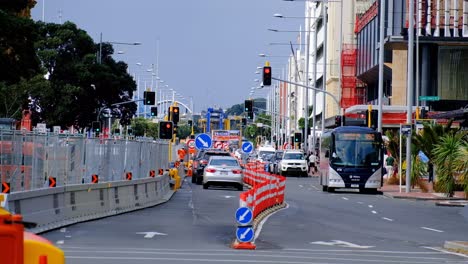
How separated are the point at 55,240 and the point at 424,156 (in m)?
34.4

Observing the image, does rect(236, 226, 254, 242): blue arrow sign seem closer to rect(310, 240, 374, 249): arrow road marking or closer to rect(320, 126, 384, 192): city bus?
rect(310, 240, 374, 249): arrow road marking

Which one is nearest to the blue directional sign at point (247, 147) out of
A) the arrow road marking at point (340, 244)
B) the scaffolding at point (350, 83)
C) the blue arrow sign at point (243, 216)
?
the arrow road marking at point (340, 244)

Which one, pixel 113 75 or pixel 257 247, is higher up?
pixel 113 75

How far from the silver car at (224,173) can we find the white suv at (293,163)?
29206mm

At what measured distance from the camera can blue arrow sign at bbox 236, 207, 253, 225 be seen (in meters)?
21.4

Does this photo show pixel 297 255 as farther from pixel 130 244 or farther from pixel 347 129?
pixel 347 129

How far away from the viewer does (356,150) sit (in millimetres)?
55156

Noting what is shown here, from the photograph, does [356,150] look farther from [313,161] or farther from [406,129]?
[313,161]

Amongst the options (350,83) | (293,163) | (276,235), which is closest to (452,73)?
(293,163)

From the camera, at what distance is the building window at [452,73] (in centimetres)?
7831

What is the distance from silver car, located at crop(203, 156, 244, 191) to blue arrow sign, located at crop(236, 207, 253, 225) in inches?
1138

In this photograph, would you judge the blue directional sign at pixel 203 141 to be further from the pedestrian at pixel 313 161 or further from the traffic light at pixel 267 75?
the pedestrian at pixel 313 161

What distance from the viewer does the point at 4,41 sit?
165 ft

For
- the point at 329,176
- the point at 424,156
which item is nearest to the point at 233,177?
the point at 329,176
